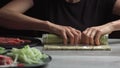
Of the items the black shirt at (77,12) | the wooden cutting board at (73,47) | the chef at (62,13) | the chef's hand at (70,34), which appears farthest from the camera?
the black shirt at (77,12)

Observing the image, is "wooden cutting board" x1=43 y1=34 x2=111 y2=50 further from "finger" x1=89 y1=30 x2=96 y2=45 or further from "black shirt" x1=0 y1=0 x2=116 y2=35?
"black shirt" x1=0 y1=0 x2=116 y2=35

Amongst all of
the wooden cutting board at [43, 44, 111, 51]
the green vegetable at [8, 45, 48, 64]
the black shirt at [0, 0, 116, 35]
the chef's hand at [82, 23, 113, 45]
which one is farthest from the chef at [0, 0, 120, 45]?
the green vegetable at [8, 45, 48, 64]

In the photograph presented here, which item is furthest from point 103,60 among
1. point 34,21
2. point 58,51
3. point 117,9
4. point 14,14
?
point 117,9

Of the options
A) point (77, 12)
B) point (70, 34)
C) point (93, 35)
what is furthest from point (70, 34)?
point (77, 12)

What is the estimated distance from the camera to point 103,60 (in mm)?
1153

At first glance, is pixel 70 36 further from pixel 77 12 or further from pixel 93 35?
pixel 77 12

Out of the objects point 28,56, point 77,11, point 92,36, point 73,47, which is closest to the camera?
point 28,56

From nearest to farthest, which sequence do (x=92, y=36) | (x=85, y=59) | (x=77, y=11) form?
(x=85, y=59), (x=92, y=36), (x=77, y=11)

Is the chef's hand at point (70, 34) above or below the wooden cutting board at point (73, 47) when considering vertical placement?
above

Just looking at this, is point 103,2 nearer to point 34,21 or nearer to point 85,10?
point 85,10

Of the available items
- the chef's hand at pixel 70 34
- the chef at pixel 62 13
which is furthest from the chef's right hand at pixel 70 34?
the chef at pixel 62 13

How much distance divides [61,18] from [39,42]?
1.86ft

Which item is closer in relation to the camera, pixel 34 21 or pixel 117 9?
pixel 34 21

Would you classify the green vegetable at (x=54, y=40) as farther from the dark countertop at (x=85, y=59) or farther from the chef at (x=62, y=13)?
the chef at (x=62, y=13)
